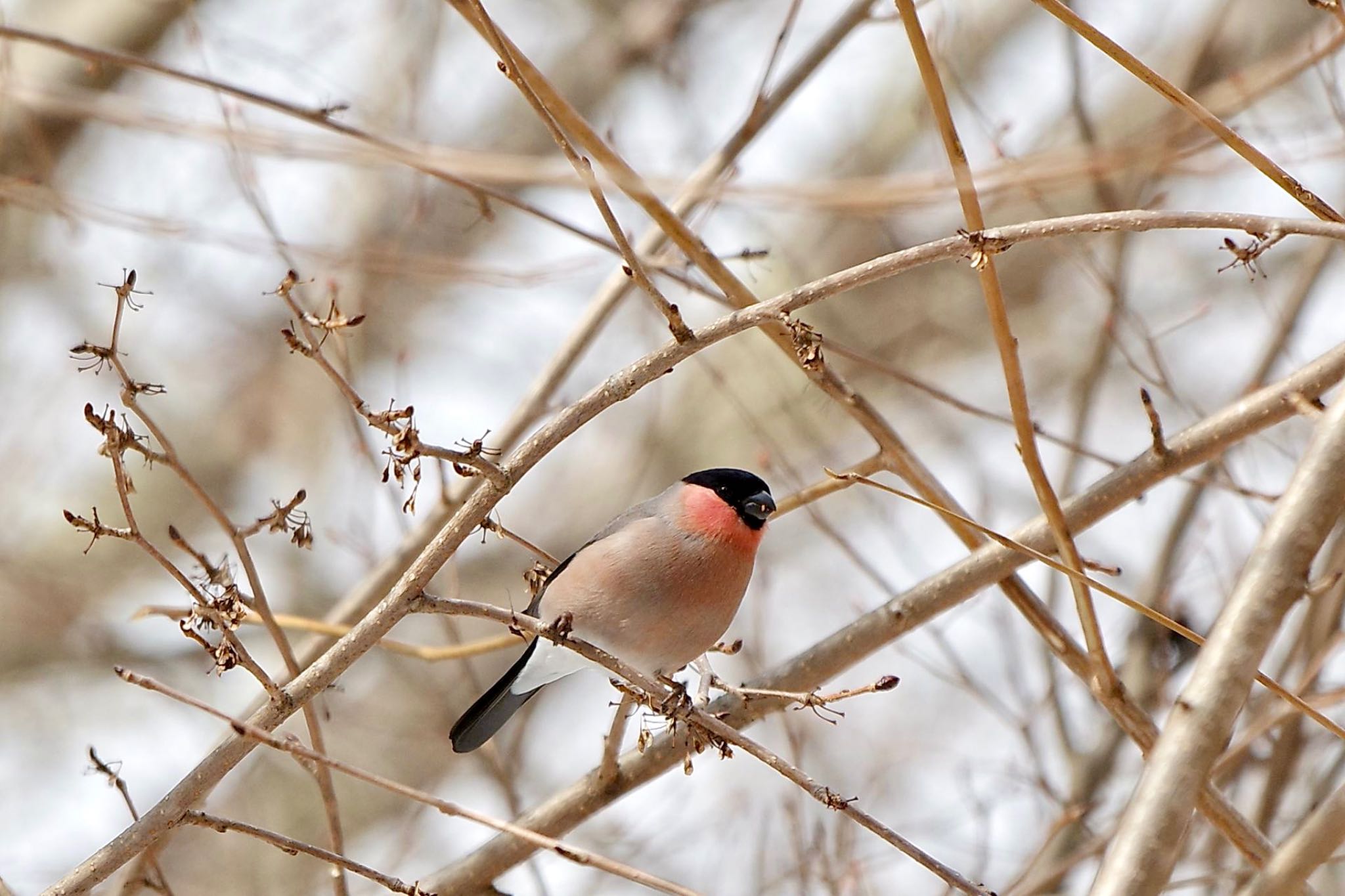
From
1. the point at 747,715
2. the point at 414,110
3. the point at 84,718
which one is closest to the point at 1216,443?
the point at 747,715

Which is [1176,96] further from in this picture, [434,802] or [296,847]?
[296,847]

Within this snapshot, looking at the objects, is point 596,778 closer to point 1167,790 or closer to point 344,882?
point 344,882

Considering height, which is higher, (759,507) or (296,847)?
(759,507)

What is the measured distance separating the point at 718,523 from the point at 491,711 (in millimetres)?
784

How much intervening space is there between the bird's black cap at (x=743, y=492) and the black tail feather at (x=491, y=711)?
622 mm

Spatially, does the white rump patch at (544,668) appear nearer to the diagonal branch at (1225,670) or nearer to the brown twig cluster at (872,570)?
the brown twig cluster at (872,570)

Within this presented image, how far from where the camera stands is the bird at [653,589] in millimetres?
3111

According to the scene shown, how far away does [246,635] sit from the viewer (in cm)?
671

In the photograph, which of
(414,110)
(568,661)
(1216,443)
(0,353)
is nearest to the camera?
(1216,443)

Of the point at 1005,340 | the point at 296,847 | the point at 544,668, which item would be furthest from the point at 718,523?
the point at 296,847

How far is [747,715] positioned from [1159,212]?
1.53m

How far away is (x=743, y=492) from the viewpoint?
3.43 meters

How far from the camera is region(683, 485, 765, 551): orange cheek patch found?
10.7ft

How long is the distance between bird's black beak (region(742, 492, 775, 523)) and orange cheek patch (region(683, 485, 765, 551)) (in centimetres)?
3
